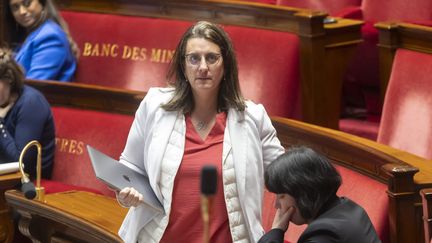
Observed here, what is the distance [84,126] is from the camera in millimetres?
1020

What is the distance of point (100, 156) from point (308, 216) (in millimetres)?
153

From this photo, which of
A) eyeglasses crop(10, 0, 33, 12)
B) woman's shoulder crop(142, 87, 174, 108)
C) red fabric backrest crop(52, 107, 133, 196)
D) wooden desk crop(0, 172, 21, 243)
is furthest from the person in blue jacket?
woman's shoulder crop(142, 87, 174, 108)

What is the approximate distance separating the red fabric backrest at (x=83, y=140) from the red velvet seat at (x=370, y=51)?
0.26 meters

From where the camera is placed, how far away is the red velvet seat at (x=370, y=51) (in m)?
1.05

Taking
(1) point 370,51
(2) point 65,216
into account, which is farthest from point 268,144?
(1) point 370,51

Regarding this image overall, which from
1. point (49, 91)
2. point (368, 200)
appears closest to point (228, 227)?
point (368, 200)

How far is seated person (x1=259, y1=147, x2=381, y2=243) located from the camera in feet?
1.72

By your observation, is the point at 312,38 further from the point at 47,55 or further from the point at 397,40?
the point at 47,55

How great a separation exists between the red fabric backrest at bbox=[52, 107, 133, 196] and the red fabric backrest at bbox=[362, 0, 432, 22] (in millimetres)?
320

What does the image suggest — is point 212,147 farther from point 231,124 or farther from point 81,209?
point 81,209

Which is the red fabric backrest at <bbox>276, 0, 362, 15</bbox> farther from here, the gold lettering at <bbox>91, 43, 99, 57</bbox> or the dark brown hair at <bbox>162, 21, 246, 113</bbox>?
the dark brown hair at <bbox>162, 21, 246, 113</bbox>

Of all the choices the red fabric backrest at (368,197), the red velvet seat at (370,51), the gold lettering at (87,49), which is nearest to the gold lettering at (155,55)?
the gold lettering at (87,49)

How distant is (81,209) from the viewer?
2.79 feet

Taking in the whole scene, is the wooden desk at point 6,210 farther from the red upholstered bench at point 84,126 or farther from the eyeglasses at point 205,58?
the eyeglasses at point 205,58
